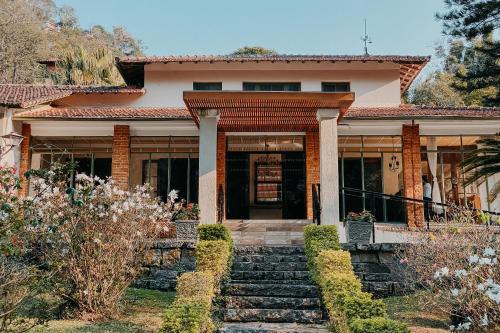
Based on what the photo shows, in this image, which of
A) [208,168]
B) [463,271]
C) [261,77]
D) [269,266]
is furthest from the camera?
[261,77]

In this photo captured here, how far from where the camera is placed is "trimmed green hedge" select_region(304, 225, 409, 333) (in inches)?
168

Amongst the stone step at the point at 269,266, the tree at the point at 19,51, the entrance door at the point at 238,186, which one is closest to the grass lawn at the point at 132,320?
the stone step at the point at 269,266

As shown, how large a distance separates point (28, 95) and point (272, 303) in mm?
10938

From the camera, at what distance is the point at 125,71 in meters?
15.8

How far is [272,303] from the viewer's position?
23.5ft

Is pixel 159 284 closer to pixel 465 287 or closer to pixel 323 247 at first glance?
pixel 323 247

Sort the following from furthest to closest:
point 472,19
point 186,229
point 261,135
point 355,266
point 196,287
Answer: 1. point 472,19
2. point 261,135
3. point 186,229
4. point 355,266
5. point 196,287

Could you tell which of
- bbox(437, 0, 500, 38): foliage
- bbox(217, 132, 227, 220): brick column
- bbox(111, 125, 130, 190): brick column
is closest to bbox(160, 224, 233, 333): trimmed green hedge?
bbox(217, 132, 227, 220): brick column

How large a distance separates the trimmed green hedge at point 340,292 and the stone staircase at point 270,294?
314 mm

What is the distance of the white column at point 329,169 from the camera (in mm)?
9672

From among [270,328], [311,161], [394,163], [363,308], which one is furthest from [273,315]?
[394,163]

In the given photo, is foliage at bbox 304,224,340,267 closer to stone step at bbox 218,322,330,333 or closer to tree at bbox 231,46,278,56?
stone step at bbox 218,322,330,333

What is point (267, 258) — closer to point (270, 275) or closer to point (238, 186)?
point (270, 275)

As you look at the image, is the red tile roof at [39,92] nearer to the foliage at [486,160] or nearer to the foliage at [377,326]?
the foliage at [377,326]
